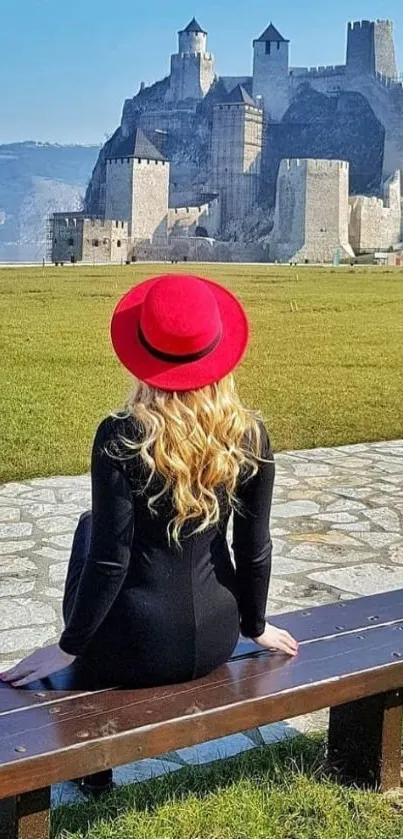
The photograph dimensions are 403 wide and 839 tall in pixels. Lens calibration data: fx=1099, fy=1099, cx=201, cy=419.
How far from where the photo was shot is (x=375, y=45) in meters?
77.0

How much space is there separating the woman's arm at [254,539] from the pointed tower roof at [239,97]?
2969 inches

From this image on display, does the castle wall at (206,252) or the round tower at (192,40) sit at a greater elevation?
the round tower at (192,40)

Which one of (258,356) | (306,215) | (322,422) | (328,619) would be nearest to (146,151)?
(306,215)

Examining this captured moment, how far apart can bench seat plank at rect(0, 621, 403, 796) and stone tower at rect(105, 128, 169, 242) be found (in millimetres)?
64795

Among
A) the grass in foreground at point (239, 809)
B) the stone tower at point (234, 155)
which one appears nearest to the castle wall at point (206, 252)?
the stone tower at point (234, 155)

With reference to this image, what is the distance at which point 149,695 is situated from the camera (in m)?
2.42

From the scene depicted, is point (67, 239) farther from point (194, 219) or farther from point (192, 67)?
point (192, 67)

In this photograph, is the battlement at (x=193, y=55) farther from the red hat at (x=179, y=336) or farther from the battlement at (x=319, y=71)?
the red hat at (x=179, y=336)

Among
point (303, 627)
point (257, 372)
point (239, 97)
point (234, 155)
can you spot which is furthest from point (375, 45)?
point (303, 627)

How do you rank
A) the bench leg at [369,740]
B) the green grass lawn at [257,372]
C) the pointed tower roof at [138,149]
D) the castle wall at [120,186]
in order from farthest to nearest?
the pointed tower roof at [138,149] < the castle wall at [120,186] < the green grass lawn at [257,372] < the bench leg at [369,740]

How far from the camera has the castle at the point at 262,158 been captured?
206 ft

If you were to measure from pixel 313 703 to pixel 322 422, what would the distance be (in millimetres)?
5946

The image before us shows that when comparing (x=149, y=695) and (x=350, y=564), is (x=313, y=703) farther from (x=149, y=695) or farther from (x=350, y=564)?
(x=350, y=564)

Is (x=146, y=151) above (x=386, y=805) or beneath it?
above
